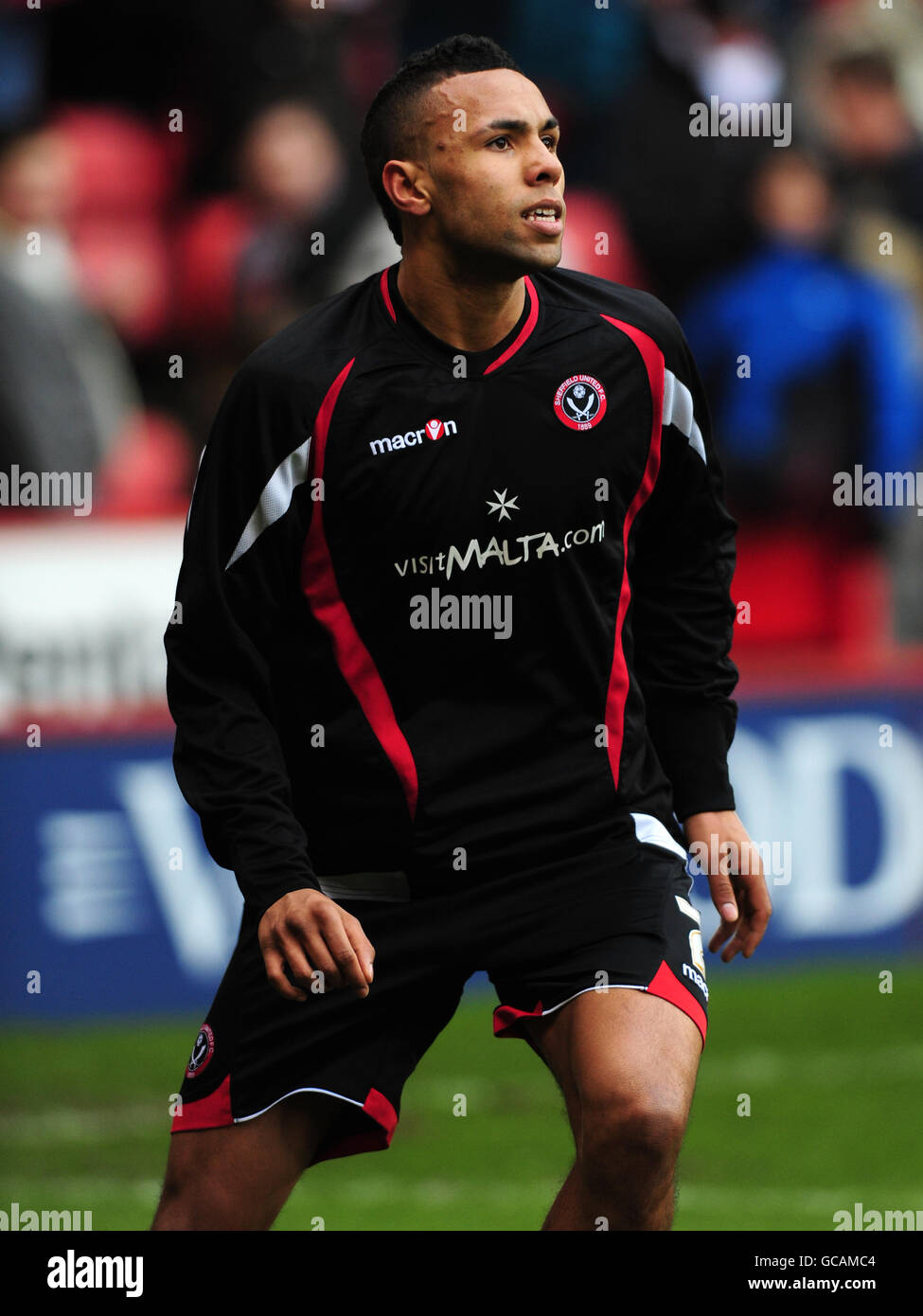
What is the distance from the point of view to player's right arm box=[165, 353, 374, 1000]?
3.67m

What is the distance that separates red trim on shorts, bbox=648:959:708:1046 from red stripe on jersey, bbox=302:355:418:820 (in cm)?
51

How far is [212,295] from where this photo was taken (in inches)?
378

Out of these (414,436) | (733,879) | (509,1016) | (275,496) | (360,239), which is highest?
(360,239)

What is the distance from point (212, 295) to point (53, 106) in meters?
1.15

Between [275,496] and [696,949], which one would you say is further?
[696,949]

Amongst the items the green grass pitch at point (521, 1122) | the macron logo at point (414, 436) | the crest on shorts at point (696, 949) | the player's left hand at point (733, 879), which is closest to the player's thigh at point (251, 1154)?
the crest on shorts at point (696, 949)

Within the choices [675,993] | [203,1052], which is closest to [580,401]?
[675,993]

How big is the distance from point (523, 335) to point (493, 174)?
295 mm

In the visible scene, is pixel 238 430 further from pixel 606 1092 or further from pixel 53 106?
pixel 53 106

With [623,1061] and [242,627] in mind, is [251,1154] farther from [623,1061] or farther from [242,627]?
[242,627]

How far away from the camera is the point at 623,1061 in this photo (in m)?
3.53

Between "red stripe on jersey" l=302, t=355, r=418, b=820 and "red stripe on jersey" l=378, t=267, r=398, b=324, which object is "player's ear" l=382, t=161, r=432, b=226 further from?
"red stripe on jersey" l=302, t=355, r=418, b=820

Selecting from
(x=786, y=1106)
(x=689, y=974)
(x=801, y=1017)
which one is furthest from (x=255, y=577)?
(x=801, y=1017)

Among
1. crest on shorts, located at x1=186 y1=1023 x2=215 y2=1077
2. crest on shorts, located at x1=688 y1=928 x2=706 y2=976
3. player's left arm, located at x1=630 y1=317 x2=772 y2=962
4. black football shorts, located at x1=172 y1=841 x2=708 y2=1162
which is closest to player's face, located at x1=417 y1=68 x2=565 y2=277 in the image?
player's left arm, located at x1=630 y1=317 x2=772 y2=962
